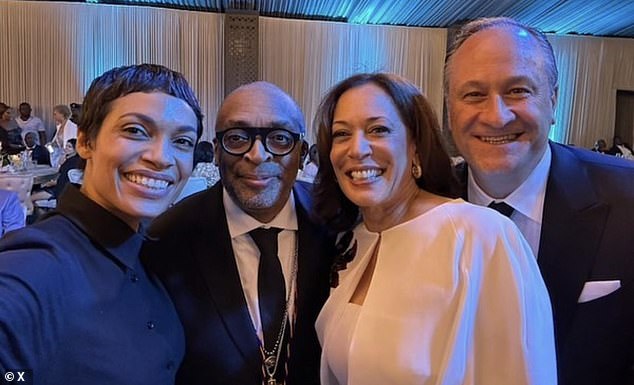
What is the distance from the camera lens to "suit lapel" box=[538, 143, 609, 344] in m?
1.34

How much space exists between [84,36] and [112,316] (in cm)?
1133

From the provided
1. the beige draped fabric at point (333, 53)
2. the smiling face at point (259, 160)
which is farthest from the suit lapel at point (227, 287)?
the beige draped fabric at point (333, 53)

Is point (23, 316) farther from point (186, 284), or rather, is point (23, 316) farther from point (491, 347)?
point (491, 347)

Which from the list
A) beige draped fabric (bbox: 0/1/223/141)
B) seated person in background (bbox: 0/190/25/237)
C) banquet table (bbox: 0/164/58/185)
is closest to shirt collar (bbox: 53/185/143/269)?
seated person in background (bbox: 0/190/25/237)

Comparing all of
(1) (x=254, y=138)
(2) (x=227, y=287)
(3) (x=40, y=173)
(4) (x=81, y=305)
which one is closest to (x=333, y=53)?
(3) (x=40, y=173)

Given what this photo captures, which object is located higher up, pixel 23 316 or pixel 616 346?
pixel 23 316

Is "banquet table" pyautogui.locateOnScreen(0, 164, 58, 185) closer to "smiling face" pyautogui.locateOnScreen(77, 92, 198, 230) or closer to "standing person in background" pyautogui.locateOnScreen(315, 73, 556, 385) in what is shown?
"smiling face" pyautogui.locateOnScreen(77, 92, 198, 230)

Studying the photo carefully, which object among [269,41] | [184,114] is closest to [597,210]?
[184,114]

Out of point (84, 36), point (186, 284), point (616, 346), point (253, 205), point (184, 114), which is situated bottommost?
point (616, 346)

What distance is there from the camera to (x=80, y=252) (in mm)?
1006

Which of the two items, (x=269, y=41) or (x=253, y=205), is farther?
(x=269, y=41)

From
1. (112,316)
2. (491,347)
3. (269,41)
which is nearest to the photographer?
(112,316)

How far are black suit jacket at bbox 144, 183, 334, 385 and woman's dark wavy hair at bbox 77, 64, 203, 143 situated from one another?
41 centimetres

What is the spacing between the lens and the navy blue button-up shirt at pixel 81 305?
83cm
